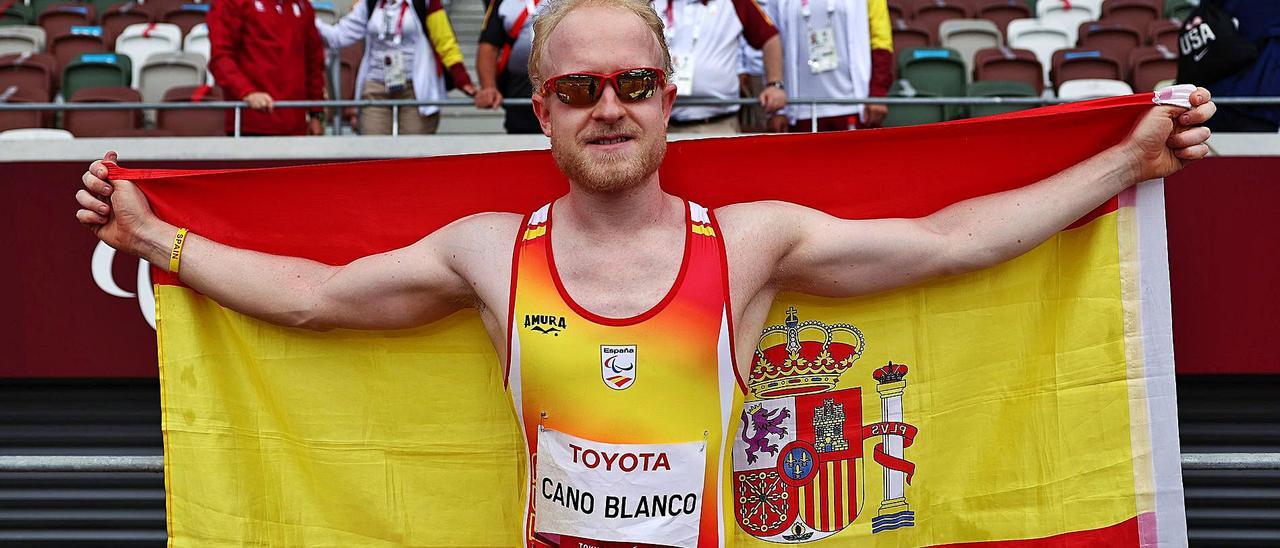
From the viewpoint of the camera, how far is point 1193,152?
10.4 ft

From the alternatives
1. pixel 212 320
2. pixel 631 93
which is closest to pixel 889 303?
pixel 631 93

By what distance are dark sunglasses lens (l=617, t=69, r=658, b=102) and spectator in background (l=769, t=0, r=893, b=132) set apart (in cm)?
365

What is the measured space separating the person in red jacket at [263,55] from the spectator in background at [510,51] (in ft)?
3.42

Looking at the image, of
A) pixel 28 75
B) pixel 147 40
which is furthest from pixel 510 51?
pixel 147 40

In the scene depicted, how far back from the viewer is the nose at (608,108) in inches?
111

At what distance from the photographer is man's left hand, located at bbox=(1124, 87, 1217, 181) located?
3.15 m

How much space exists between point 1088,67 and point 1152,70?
458 millimetres

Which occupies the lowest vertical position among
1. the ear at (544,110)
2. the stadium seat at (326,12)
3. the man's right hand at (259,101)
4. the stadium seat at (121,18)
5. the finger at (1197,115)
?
the finger at (1197,115)

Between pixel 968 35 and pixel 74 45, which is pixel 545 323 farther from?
pixel 74 45

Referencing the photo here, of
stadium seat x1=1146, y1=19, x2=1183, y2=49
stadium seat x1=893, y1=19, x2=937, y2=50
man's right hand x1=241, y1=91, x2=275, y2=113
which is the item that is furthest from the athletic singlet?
stadium seat x1=1146, y1=19, x2=1183, y2=49

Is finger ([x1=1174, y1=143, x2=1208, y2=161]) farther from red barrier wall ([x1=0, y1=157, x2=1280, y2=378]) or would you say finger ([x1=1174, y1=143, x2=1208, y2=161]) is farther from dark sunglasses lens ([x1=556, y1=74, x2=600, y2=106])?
red barrier wall ([x1=0, y1=157, x2=1280, y2=378])

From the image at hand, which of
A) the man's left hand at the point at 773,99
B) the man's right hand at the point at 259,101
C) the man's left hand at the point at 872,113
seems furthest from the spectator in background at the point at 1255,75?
the man's right hand at the point at 259,101

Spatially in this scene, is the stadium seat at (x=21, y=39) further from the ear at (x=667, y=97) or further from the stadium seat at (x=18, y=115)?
Result: the ear at (x=667, y=97)

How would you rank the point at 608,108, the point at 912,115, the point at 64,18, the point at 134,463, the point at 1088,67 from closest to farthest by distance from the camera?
the point at 608,108
the point at 134,463
the point at 912,115
the point at 1088,67
the point at 64,18
